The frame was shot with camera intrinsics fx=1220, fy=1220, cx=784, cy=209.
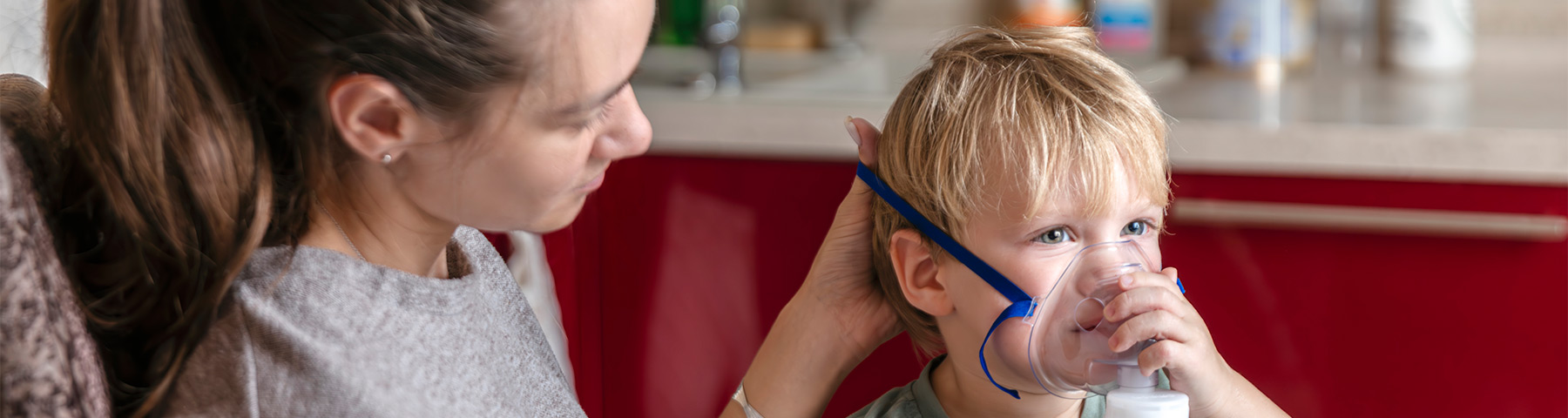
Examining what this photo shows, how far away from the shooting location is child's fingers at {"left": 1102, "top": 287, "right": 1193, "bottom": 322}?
82cm

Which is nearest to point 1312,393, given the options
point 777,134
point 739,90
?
point 777,134

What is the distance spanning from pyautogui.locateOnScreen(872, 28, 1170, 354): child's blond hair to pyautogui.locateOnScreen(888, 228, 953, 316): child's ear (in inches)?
0.4

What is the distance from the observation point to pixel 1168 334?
2.68ft

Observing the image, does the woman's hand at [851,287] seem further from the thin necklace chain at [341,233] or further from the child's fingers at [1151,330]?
the thin necklace chain at [341,233]

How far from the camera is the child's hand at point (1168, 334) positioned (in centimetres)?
81

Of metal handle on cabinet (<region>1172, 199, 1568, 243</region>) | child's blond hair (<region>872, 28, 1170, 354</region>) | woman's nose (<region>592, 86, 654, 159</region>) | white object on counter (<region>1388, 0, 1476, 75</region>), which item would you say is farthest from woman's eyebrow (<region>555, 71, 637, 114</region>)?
white object on counter (<region>1388, 0, 1476, 75</region>)

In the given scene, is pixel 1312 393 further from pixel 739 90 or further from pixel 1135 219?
pixel 739 90

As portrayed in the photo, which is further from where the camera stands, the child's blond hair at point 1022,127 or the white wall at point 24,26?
the child's blond hair at point 1022,127

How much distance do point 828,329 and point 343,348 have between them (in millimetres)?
475

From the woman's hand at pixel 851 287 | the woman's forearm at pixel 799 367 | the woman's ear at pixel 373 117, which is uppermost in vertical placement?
the woman's ear at pixel 373 117

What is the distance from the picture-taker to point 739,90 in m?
1.74

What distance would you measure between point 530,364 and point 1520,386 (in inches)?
45.0

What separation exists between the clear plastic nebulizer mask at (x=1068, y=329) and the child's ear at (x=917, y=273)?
0.03 meters

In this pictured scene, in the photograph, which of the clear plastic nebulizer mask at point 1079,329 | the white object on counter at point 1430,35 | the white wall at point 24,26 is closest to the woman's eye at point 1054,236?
the clear plastic nebulizer mask at point 1079,329
